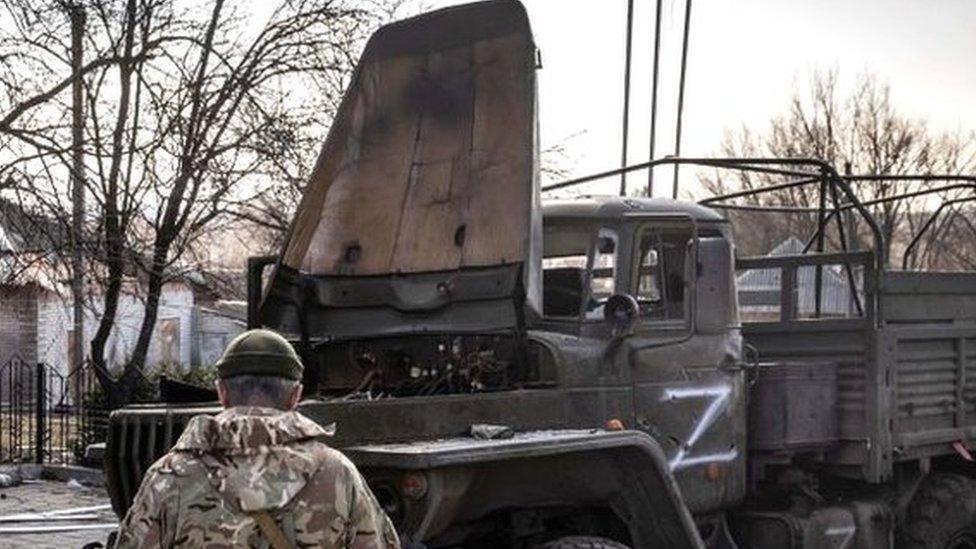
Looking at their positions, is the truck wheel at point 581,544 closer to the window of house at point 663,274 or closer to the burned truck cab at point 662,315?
the burned truck cab at point 662,315

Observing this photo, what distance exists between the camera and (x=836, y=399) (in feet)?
26.7

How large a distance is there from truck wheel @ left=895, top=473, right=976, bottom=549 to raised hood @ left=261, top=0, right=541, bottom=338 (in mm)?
3561

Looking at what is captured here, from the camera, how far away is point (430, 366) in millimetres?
6840

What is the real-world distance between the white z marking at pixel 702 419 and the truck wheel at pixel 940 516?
198 centimetres

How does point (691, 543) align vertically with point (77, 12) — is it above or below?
below

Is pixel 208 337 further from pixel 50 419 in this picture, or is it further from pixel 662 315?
pixel 662 315

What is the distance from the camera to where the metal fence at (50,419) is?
56.5 ft

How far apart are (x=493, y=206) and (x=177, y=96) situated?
31.4 feet

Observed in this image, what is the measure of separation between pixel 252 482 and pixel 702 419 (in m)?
4.03

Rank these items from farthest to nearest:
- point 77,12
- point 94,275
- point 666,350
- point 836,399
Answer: point 94,275
point 77,12
point 836,399
point 666,350

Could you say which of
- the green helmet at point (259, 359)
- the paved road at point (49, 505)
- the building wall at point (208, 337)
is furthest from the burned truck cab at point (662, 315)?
the building wall at point (208, 337)

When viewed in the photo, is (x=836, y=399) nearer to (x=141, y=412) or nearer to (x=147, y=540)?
(x=141, y=412)

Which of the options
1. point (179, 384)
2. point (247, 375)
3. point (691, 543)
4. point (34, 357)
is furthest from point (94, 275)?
point (34, 357)

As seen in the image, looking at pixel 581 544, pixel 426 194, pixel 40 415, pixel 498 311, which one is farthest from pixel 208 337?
pixel 581 544
